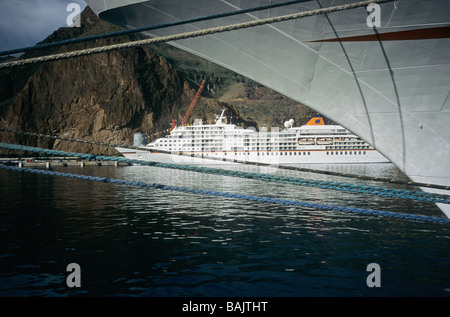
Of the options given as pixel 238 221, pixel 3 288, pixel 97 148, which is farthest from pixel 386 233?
pixel 97 148

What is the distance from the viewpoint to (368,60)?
605cm

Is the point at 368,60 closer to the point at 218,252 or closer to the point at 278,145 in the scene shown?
the point at 218,252

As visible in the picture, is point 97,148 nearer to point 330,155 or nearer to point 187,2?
point 330,155

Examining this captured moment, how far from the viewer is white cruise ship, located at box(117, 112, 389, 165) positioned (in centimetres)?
7606

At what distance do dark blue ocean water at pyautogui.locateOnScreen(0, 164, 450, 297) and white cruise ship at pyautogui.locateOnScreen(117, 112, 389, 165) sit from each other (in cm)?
5766

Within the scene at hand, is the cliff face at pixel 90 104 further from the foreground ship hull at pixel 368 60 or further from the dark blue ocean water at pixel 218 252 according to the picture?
the foreground ship hull at pixel 368 60

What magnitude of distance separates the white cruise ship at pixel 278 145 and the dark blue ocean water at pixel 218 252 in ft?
189

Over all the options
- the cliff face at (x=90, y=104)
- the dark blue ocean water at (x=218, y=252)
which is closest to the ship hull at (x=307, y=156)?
the cliff face at (x=90, y=104)

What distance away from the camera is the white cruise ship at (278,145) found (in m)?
76.1

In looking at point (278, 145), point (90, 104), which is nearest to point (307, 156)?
point (278, 145)

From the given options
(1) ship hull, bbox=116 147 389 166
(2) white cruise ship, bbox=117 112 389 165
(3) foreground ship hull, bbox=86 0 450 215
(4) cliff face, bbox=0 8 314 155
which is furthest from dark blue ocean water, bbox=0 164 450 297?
(4) cliff face, bbox=0 8 314 155

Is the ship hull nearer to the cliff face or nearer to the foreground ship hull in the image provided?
the cliff face

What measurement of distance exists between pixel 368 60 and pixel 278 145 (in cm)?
7289
